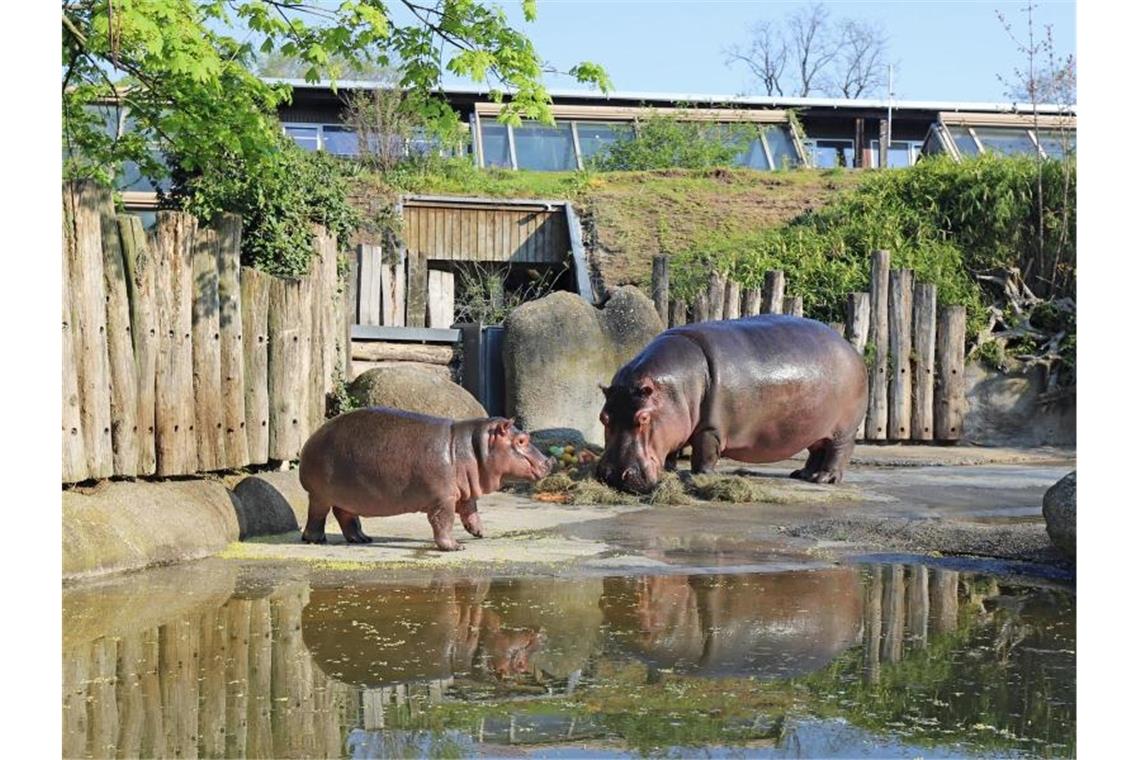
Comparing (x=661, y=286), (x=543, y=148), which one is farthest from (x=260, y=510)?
(x=543, y=148)

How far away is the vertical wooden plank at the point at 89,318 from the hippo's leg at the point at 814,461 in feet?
19.0

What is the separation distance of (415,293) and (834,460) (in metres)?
6.70

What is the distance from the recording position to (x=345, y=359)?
461 inches

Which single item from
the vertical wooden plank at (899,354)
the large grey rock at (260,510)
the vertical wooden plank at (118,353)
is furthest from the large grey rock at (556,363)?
the vertical wooden plank at (118,353)

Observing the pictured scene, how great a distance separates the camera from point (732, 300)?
14555 millimetres

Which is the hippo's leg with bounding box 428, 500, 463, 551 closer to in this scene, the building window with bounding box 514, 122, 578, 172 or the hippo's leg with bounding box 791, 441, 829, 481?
the hippo's leg with bounding box 791, 441, 829, 481

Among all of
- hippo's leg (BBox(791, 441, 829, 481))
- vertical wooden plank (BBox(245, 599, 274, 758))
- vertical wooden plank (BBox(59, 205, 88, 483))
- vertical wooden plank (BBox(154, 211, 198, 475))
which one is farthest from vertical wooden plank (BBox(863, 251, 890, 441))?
vertical wooden plank (BBox(245, 599, 274, 758))

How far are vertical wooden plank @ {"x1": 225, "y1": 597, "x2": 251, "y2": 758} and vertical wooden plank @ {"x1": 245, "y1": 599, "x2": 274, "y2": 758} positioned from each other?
15mm

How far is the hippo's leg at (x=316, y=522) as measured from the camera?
7.71 m

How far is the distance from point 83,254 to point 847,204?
13.6m

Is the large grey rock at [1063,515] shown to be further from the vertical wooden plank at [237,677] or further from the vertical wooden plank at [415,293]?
the vertical wooden plank at [415,293]

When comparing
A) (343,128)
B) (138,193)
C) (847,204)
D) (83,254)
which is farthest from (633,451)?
(343,128)

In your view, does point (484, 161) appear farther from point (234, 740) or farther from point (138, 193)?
point (234, 740)

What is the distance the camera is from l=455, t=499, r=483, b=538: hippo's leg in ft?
25.8
